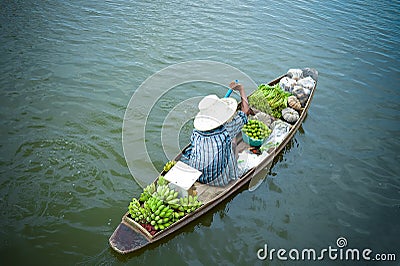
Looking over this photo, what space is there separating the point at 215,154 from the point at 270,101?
248cm

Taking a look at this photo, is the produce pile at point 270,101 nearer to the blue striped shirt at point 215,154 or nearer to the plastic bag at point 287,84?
the plastic bag at point 287,84

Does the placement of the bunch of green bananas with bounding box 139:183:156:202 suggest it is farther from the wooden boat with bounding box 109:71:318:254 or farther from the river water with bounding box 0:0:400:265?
Result: the river water with bounding box 0:0:400:265

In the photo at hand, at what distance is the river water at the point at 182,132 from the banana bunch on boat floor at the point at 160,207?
17.4 inches

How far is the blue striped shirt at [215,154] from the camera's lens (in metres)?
4.19

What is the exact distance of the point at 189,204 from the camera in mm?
4148

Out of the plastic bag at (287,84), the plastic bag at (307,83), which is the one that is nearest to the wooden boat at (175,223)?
the plastic bag at (287,84)

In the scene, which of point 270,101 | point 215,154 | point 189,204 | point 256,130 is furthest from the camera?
point 270,101

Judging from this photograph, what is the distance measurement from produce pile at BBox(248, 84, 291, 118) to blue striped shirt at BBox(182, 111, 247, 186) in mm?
1527

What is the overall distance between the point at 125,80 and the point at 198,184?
3.74m

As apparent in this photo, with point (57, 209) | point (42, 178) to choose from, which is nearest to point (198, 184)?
point (57, 209)

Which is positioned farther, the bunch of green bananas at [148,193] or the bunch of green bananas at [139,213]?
the bunch of green bananas at [148,193]

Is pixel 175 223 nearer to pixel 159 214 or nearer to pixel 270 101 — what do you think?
pixel 159 214

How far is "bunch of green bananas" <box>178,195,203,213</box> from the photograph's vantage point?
414 centimetres

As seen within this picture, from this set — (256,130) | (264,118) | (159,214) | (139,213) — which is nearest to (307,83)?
(264,118)
